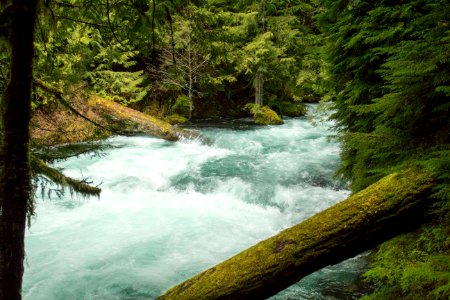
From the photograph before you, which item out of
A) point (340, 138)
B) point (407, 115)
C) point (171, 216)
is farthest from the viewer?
point (171, 216)

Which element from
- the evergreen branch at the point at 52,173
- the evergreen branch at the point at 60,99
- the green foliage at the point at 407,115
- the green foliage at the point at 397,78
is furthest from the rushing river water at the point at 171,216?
the green foliage at the point at 407,115

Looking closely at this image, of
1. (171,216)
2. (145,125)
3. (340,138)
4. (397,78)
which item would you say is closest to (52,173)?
(340,138)

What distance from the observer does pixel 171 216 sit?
27.1 feet

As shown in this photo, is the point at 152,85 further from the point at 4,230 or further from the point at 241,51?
the point at 4,230

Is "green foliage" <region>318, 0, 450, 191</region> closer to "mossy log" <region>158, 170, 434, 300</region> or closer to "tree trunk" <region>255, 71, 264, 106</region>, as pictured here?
"mossy log" <region>158, 170, 434, 300</region>

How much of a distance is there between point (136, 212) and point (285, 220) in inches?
148

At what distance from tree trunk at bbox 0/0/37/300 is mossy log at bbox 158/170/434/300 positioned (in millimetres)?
1736

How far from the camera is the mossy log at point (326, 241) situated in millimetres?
3281

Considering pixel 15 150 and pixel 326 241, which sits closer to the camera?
pixel 15 150

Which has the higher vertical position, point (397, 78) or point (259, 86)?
point (259, 86)

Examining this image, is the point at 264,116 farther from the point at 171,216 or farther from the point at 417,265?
the point at 417,265

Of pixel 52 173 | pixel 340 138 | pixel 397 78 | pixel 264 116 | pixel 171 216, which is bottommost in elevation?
pixel 171 216

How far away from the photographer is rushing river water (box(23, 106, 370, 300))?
5.62m

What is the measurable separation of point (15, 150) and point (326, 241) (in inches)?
114
